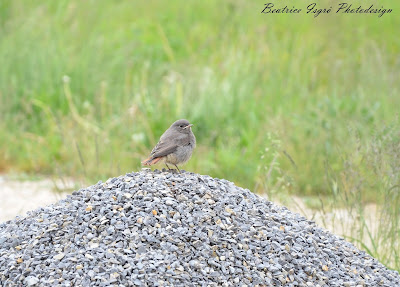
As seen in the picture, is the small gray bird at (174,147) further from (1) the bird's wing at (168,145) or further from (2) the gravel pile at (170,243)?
(2) the gravel pile at (170,243)

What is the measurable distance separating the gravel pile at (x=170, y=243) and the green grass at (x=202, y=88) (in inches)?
75.6

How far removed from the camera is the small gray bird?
13.8 feet

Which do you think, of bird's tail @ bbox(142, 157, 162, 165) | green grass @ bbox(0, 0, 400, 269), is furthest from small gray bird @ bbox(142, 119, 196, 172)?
green grass @ bbox(0, 0, 400, 269)

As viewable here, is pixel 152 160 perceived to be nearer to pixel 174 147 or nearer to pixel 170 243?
pixel 174 147

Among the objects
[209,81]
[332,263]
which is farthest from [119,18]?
[332,263]

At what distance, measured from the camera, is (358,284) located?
3.76 metres

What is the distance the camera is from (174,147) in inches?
166

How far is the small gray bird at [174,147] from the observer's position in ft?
13.8

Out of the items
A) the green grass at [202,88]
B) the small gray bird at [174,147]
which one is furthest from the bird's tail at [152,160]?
the green grass at [202,88]

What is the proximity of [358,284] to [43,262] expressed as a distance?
70.2 inches

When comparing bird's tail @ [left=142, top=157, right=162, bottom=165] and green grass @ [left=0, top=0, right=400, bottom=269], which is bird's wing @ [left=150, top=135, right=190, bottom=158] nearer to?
bird's tail @ [left=142, top=157, right=162, bottom=165]

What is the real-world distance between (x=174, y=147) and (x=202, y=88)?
13.5 ft

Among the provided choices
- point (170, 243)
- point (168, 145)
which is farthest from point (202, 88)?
point (170, 243)

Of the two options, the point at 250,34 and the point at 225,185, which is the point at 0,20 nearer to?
the point at 250,34
